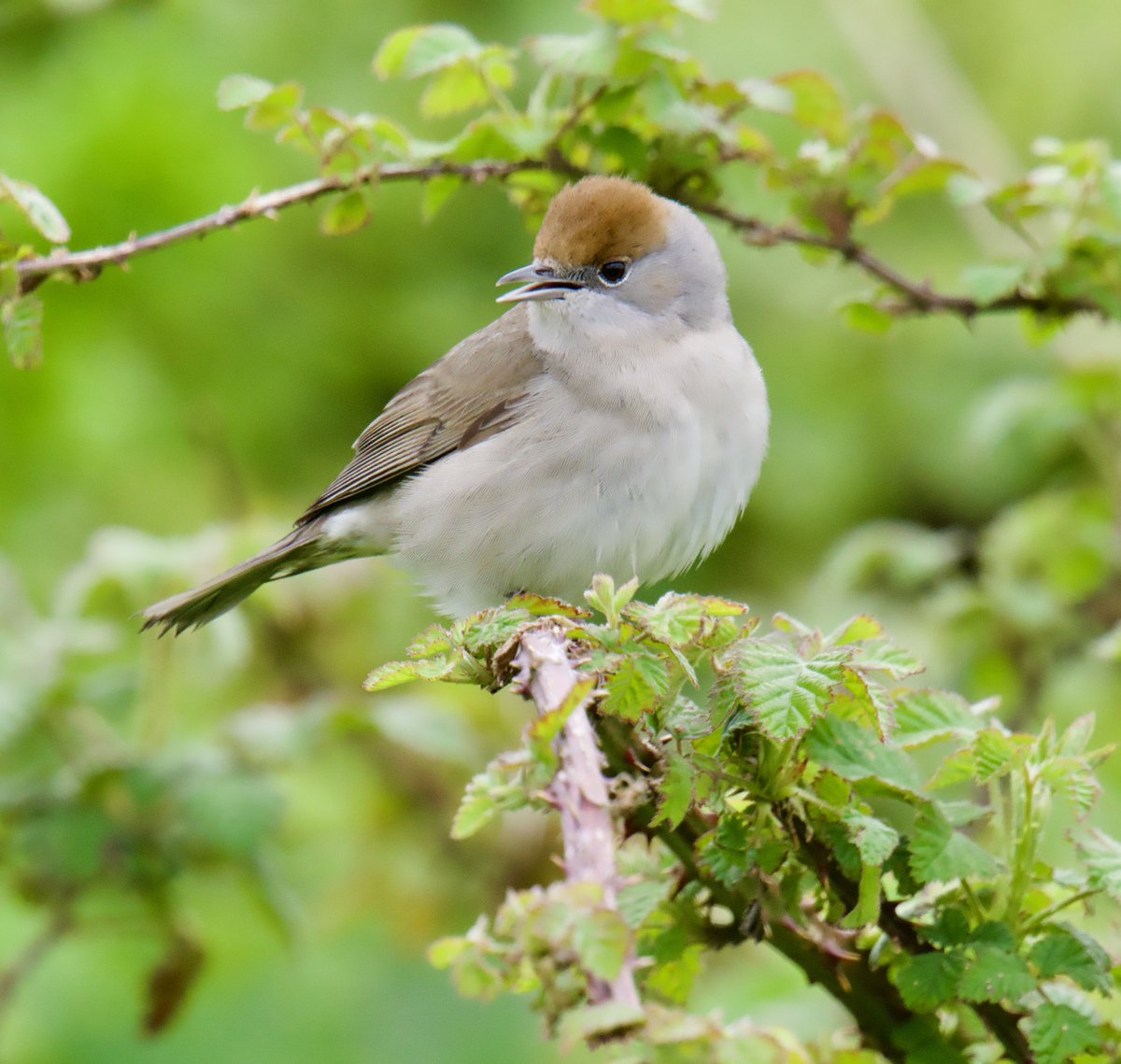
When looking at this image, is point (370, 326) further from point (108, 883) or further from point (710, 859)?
point (710, 859)

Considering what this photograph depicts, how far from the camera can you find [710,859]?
4.95 ft

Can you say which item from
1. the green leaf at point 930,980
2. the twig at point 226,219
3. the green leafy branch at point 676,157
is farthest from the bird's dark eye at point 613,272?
the green leaf at point 930,980

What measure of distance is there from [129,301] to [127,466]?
0.66m

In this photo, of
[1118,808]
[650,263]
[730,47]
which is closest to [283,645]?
[650,263]

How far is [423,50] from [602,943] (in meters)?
1.66

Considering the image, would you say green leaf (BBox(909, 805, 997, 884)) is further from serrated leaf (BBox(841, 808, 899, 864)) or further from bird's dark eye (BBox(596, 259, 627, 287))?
bird's dark eye (BBox(596, 259, 627, 287))

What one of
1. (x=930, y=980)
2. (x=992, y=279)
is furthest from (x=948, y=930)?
(x=992, y=279)

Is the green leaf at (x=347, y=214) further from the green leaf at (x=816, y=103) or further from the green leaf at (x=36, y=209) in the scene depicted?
the green leaf at (x=816, y=103)

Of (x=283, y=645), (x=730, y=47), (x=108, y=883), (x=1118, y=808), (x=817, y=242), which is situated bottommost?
(x=1118, y=808)

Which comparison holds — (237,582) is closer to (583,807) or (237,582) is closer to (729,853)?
(729,853)

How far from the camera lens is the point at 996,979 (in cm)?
146

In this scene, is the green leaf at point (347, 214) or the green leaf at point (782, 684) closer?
the green leaf at point (782, 684)

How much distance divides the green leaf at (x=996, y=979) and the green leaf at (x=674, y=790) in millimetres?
336

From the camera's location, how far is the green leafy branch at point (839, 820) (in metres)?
1.48
